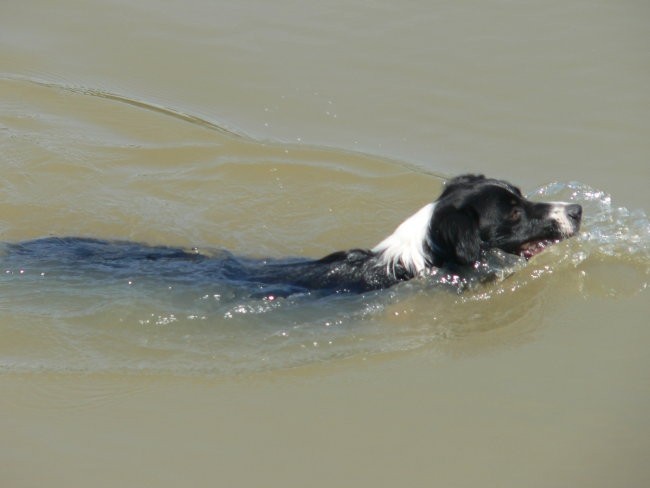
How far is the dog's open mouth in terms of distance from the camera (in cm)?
710

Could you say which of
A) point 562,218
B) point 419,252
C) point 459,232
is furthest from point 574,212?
point 419,252

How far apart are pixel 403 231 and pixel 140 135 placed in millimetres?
3789

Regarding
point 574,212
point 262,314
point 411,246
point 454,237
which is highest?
point 574,212

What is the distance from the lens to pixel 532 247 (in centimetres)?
713

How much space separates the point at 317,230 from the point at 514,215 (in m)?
2.09

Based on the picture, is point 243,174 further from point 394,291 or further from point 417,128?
point 394,291

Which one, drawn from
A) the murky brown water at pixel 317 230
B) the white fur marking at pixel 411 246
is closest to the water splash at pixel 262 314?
the murky brown water at pixel 317 230

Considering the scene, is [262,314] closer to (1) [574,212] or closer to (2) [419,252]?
(2) [419,252]

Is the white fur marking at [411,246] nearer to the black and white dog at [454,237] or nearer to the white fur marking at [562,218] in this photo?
the black and white dog at [454,237]

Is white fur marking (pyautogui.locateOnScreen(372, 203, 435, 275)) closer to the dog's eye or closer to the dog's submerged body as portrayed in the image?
the dog's submerged body

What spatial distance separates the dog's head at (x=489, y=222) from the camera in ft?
22.4

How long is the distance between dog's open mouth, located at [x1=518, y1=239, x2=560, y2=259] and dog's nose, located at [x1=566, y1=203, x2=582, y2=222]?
0.20 metres

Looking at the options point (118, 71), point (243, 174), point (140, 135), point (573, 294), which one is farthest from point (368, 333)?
point (118, 71)

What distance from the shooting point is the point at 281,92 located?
10.3 meters
